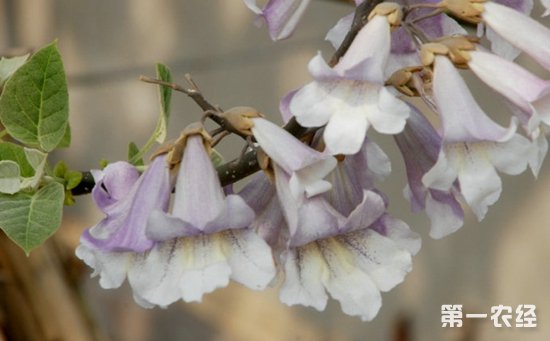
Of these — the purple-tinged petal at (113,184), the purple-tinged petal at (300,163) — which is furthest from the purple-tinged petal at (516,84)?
the purple-tinged petal at (113,184)

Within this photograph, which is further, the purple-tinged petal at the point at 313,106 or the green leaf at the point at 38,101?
the green leaf at the point at 38,101

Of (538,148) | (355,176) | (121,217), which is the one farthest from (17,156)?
(538,148)

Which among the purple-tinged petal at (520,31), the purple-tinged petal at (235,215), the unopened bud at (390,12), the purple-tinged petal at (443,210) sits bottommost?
the purple-tinged petal at (443,210)

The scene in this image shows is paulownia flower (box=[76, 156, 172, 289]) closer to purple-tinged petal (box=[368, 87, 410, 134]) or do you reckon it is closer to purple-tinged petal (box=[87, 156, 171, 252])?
purple-tinged petal (box=[87, 156, 171, 252])

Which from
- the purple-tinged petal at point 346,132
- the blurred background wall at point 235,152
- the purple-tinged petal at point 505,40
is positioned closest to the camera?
the purple-tinged petal at point 346,132

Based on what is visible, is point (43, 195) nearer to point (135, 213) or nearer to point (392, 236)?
point (135, 213)

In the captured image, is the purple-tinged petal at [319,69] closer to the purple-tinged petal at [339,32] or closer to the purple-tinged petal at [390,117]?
the purple-tinged petal at [390,117]
